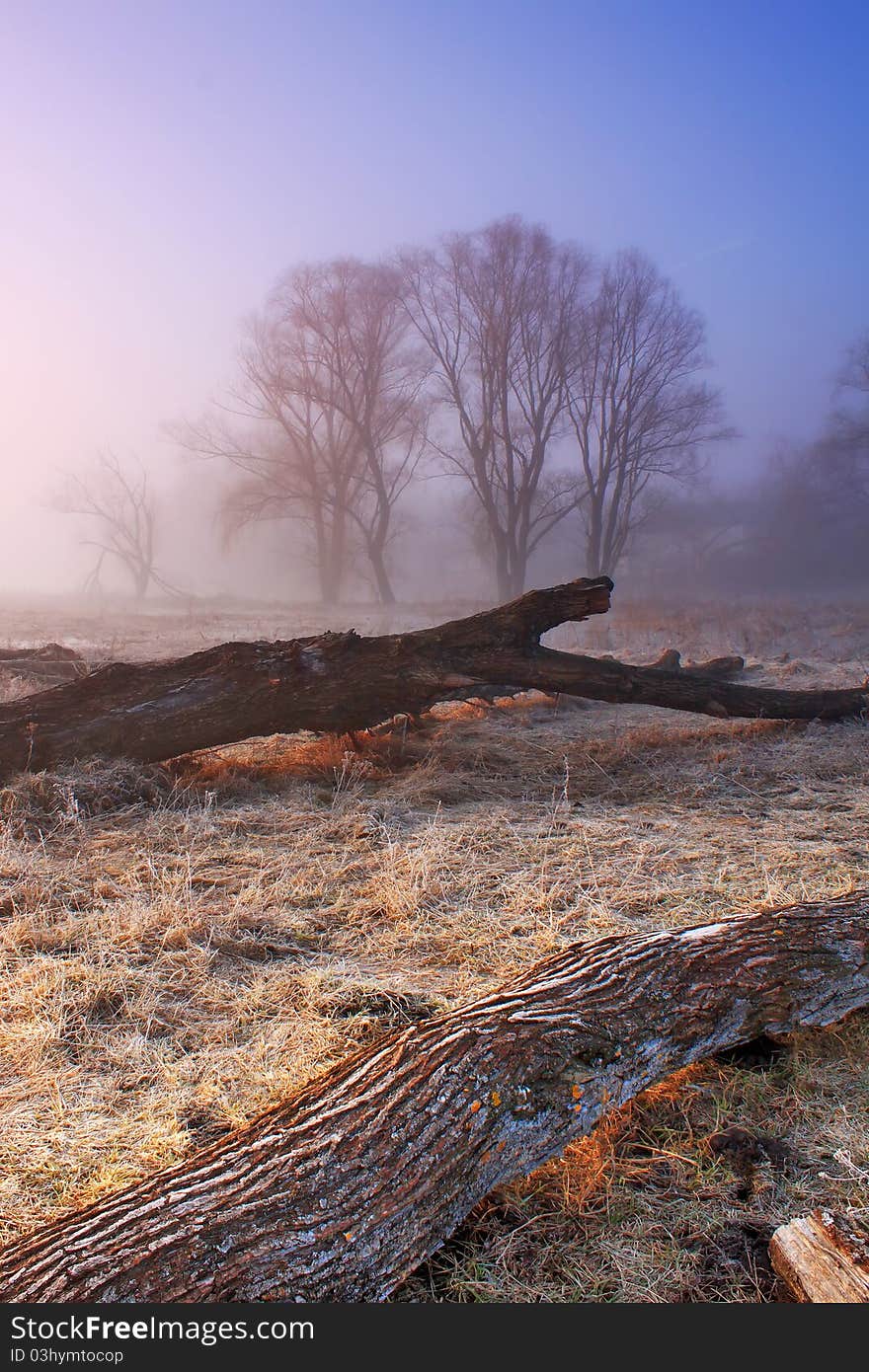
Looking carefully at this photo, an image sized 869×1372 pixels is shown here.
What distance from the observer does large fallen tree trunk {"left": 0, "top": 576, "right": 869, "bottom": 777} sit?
595 centimetres

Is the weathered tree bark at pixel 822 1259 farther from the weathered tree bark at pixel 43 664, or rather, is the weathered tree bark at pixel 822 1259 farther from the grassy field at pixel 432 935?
the weathered tree bark at pixel 43 664

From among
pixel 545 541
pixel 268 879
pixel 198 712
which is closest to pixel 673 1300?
pixel 268 879

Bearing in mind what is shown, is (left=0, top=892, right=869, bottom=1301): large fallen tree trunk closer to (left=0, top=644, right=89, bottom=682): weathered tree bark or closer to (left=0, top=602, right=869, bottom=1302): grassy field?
(left=0, top=602, right=869, bottom=1302): grassy field

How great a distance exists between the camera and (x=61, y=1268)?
5.55 ft

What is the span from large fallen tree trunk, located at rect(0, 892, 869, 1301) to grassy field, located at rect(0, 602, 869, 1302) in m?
0.16

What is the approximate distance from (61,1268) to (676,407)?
28.9 metres

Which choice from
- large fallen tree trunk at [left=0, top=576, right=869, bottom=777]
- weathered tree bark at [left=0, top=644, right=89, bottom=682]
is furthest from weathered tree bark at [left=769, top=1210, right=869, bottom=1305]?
weathered tree bark at [left=0, top=644, right=89, bottom=682]

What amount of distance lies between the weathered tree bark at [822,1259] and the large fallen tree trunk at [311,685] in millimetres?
4892

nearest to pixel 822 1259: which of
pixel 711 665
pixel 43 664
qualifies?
pixel 43 664

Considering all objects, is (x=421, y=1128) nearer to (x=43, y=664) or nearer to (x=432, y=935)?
(x=432, y=935)

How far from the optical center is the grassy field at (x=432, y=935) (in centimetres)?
205

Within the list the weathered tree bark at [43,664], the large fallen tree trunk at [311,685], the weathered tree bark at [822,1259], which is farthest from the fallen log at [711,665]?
the weathered tree bark at [822,1259]

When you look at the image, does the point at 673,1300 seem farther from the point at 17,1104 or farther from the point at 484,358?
the point at 484,358

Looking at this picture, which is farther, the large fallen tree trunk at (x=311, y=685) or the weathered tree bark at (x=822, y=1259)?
the large fallen tree trunk at (x=311, y=685)
